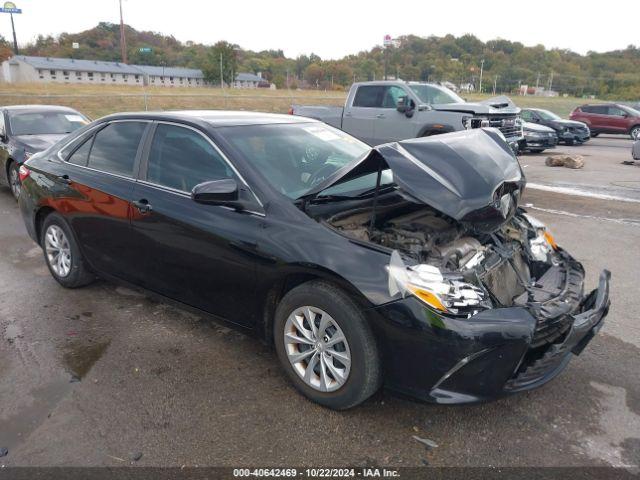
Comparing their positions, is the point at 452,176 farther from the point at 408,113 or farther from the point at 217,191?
the point at 408,113

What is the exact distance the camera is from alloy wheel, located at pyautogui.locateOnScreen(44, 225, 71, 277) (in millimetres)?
4754

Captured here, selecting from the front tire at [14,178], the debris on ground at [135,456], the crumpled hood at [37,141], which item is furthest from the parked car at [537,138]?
the debris on ground at [135,456]

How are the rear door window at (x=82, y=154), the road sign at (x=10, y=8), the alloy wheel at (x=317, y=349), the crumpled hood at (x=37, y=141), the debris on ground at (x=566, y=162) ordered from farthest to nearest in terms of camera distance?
the road sign at (x=10, y=8)
the debris on ground at (x=566, y=162)
the crumpled hood at (x=37, y=141)
the rear door window at (x=82, y=154)
the alloy wheel at (x=317, y=349)

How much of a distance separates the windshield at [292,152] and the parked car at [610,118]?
75.7 feet

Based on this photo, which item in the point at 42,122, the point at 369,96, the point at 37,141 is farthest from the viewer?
the point at 369,96

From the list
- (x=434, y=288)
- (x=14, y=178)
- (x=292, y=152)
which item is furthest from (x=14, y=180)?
(x=434, y=288)

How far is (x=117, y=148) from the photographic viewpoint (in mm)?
4227

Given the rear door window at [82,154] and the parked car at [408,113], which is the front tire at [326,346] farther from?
the parked car at [408,113]

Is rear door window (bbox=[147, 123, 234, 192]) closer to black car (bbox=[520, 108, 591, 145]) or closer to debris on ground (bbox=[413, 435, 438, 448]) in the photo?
debris on ground (bbox=[413, 435, 438, 448])

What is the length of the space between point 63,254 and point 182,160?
1948 mm

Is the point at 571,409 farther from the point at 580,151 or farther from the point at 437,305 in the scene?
the point at 580,151

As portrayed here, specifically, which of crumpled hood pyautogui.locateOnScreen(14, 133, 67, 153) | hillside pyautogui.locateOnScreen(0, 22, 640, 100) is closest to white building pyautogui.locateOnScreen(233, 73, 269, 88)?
hillside pyautogui.locateOnScreen(0, 22, 640, 100)

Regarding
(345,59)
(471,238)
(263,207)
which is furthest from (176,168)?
(345,59)

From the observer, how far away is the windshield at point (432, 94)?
12.0 meters
